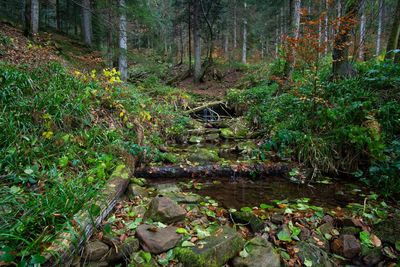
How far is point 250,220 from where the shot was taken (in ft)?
9.28

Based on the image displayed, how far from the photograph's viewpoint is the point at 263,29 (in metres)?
23.2

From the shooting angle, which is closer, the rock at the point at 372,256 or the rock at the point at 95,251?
the rock at the point at 95,251

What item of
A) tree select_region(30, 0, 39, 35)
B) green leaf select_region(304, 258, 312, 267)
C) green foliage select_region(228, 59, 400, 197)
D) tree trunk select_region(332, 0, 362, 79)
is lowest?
green leaf select_region(304, 258, 312, 267)

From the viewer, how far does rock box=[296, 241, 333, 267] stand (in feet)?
7.69

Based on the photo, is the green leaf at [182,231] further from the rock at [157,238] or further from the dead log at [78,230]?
the dead log at [78,230]

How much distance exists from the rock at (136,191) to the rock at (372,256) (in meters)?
2.62

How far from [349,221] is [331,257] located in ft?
1.90

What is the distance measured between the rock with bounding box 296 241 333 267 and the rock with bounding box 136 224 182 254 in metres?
1.25

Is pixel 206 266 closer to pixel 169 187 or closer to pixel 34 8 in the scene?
pixel 169 187

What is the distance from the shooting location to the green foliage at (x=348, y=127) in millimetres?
3721

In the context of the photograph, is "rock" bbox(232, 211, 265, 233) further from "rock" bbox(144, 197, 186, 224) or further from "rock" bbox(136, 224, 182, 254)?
"rock" bbox(136, 224, 182, 254)

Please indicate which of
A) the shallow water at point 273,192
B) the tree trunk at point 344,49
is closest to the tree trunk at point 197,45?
the tree trunk at point 344,49

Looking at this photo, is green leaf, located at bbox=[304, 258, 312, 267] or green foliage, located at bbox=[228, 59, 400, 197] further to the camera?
green foliage, located at bbox=[228, 59, 400, 197]

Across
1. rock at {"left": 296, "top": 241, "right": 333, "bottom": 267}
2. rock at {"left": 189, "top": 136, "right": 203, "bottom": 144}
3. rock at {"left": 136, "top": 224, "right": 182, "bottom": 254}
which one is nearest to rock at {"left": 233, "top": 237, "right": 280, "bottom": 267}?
rock at {"left": 296, "top": 241, "right": 333, "bottom": 267}
